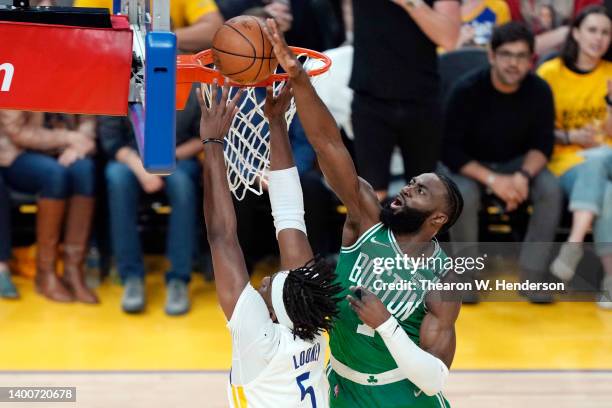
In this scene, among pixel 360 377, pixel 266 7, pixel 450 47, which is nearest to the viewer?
pixel 360 377

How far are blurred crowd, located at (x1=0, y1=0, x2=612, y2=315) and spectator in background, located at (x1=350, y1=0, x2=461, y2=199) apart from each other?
0.58 ft

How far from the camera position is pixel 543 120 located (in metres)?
6.51

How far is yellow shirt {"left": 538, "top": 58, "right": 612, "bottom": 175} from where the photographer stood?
22.0 ft

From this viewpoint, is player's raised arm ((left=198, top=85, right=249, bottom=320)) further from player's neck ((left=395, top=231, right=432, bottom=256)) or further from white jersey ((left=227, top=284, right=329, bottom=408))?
player's neck ((left=395, top=231, right=432, bottom=256))

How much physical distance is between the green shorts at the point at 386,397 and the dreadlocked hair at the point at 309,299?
1.68 feet

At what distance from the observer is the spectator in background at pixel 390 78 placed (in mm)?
5785

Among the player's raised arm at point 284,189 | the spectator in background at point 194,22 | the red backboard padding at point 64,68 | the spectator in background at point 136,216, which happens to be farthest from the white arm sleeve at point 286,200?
the spectator in background at point 136,216

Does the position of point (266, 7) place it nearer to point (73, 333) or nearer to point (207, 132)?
point (73, 333)

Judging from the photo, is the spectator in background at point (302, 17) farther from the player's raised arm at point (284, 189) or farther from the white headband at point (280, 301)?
the white headband at point (280, 301)

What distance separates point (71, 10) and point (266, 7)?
293 centimetres

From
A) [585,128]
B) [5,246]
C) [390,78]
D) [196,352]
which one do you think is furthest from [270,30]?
Result: [585,128]

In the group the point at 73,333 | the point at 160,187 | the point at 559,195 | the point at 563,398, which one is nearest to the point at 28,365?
the point at 73,333

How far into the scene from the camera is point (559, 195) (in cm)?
646

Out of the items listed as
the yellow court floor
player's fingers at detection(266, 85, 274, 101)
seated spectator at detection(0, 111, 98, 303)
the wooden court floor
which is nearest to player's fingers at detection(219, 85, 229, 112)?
player's fingers at detection(266, 85, 274, 101)
